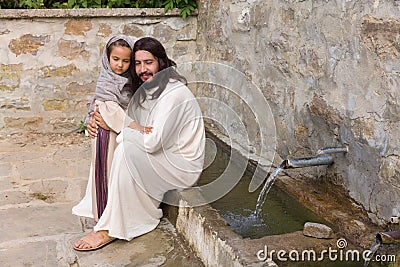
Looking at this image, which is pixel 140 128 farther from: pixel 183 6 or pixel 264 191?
pixel 183 6

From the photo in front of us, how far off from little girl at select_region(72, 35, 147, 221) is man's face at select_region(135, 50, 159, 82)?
0.09 m

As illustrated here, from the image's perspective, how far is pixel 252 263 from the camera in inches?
95.3

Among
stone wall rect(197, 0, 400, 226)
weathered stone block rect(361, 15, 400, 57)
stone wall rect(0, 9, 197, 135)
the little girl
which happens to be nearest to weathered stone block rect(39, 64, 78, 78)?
stone wall rect(0, 9, 197, 135)

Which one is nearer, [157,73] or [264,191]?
[157,73]

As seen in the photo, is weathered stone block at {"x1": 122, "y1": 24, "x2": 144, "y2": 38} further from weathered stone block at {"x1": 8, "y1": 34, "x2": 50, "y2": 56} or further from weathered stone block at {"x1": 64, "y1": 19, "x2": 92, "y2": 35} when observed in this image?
weathered stone block at {"x1": 8, "y1": 34, "x2": 50, "y2": 56}

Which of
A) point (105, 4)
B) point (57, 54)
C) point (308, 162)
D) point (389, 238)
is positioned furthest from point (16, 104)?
point (389, 238)

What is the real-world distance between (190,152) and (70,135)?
7.89ft

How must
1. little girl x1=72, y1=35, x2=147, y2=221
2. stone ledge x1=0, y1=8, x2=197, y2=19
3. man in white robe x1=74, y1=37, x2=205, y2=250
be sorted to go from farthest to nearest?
stone ledge x1=0, y1=8, x2=197, y2=19
little girl x1=72, y1=35, x2=147, y2=221
man in white robe x1=74, y1=37, x2=205, y2=250

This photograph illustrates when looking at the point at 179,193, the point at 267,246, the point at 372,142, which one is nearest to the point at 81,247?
the point at 179,193

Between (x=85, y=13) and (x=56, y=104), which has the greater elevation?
(x=85, y=13)

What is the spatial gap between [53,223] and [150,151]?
82 cm

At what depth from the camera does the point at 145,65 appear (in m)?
3.20

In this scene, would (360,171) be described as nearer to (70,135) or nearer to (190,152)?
(190,152)

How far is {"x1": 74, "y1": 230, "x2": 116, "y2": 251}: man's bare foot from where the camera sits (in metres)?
3.07
